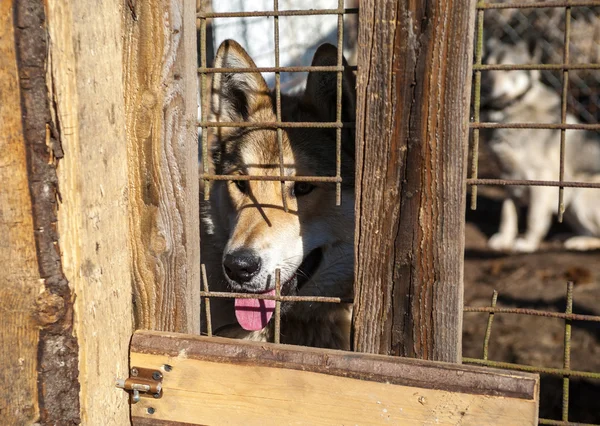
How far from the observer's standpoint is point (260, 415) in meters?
1.76

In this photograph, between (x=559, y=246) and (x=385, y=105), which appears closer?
(x=385, y=105)

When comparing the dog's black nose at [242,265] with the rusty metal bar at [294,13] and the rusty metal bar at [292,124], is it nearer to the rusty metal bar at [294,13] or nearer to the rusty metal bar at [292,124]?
the rusty metal bar at [292,124]

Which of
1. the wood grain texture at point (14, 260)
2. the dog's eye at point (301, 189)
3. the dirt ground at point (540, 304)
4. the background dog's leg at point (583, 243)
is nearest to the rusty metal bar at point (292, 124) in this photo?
the wood grain texture at point (14, 260)

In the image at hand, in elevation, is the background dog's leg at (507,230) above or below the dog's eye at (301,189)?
below

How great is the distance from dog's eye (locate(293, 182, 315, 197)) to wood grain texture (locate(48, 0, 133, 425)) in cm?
128

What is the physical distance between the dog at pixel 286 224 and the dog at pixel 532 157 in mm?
4765

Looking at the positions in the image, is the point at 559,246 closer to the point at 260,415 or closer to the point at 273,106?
the point at 273,106

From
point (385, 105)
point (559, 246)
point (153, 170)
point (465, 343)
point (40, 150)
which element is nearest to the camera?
point (40, 150)

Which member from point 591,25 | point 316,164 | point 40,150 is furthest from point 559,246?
point 40,150

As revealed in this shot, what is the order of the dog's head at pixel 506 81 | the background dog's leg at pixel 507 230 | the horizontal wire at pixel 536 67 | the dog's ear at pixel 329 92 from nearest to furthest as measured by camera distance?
the horizontal wire at pixel 536 67
the dog's ear at pixel 329 92
the background dog's leg at pixel 507 230
the dog's head at pixel 506 81

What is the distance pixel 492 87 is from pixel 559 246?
2.07m

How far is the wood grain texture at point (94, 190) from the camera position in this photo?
1618 millimetres

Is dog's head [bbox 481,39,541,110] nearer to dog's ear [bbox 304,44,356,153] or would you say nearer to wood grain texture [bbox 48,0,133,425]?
dog's ear [bbox 304,44,356,153]

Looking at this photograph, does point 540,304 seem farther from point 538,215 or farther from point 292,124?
point 292,124
